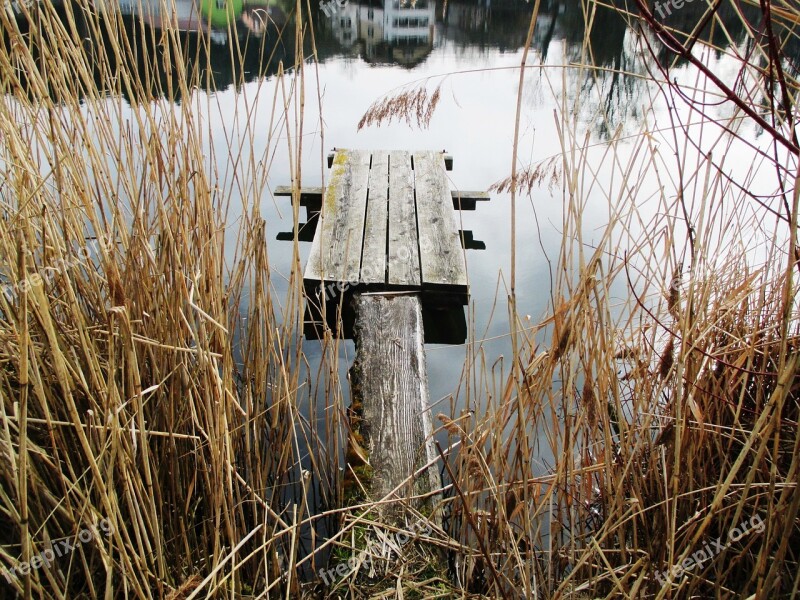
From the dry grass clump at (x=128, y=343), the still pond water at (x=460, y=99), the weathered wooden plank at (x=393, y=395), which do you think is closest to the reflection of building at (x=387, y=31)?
the still pond water at (x=460, y=99)

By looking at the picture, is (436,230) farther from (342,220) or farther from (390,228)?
(342,220)

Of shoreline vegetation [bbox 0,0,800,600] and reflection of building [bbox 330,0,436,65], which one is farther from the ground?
reflection of building [bbox 330,0,436,65]

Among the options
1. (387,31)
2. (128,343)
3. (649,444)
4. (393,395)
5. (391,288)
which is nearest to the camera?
(128,343)

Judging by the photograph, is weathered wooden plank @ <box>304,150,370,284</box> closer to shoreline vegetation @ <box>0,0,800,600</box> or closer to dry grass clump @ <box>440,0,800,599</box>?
shoreline vegetation @ <box>0,0,800,600</box>

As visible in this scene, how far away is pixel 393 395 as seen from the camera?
78.4 inches

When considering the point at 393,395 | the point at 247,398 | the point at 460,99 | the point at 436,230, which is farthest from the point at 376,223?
the point at 460,99

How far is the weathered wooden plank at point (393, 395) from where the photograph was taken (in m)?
1.67

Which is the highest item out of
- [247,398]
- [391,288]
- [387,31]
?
[387,31]

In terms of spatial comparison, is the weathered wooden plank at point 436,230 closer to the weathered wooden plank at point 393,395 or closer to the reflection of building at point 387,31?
the weathered wooden plank at point 393,395

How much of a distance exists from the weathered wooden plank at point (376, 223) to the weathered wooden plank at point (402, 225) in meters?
0.03

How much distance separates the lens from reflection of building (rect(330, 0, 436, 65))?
8852 millimetres

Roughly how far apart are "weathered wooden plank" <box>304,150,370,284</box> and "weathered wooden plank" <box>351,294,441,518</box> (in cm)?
24

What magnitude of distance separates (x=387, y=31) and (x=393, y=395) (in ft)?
31.3

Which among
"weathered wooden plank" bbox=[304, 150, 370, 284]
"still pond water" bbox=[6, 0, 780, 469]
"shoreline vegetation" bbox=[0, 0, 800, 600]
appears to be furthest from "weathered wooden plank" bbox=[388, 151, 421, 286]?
"shoreline vegetation" bbox=[0, 0, 800, 600]
